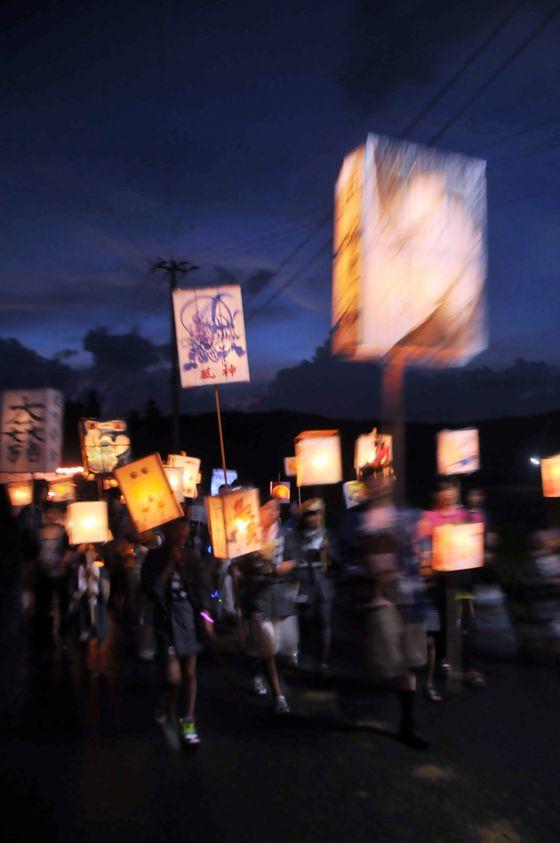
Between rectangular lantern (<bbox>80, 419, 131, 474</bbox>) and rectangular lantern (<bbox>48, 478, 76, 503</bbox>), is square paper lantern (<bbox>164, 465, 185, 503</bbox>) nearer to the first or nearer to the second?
rectangular lantern (<bbox>80, 419, 131, 474</bbox>)

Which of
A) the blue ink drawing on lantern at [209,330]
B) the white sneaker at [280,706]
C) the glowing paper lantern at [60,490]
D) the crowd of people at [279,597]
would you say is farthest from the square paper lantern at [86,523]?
the glowing paper lantern at [60,490]

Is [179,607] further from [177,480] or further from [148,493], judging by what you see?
[177,480]

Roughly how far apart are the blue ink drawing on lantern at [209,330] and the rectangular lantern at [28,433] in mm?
1915

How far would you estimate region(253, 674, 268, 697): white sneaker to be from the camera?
20.9 feet

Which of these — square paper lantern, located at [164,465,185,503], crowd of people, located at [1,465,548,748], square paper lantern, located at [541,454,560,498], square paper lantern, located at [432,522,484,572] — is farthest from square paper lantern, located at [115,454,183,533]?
square paper lantern, located at [164,465,185,503]

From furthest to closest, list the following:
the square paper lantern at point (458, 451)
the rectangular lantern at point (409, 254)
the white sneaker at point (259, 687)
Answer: the square paper lantern at point (458, 451)
the white sneaker at point (259, 687)
the rectangular lantern at point (409, 254)

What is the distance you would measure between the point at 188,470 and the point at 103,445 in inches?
84.7

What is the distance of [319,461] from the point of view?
396 inches

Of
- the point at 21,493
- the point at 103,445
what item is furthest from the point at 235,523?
the point at 21,493

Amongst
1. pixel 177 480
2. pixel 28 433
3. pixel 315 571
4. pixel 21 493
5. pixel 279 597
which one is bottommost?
pixel 279 597

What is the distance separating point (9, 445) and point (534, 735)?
6.30 m

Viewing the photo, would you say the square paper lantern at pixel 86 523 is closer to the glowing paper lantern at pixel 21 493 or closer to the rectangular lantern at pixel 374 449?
the rectangular lantern at pixel 374 449

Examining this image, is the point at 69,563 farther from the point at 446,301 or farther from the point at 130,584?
the point at 446,301

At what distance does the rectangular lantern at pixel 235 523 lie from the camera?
263 inches
